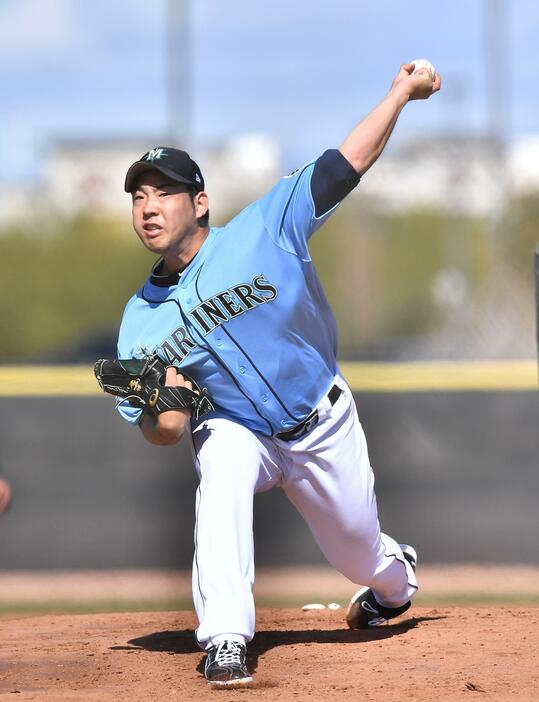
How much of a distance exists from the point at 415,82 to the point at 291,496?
1.62 meters

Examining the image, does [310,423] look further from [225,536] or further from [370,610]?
[370,610]

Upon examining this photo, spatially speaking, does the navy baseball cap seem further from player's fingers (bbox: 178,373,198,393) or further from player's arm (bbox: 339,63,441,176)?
player's fingers (bbox: 178,373,198,393)

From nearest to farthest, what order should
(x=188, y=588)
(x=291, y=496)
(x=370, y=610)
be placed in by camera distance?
(x=291, y=496)
(x=370, y=610)
(x=188, y=588)

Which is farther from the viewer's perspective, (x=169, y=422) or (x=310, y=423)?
(x=310, y=423)

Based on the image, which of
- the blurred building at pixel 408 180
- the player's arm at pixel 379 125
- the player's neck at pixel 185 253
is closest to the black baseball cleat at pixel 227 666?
the player's neck at pixel 185 253

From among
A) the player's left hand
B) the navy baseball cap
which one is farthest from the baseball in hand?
the navy baseball cap

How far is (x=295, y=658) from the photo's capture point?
4527 millimetres

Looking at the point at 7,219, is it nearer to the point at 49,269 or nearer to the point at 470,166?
the point at 49,269

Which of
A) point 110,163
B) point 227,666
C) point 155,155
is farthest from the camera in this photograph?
A: point 110,163

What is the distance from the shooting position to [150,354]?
4.38 meters

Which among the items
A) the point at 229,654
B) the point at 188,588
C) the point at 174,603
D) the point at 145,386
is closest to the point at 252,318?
the point at 145,386

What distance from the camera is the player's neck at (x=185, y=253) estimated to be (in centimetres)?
445

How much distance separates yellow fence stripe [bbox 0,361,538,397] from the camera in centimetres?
699

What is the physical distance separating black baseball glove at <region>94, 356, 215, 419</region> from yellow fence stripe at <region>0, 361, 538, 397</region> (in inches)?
108
